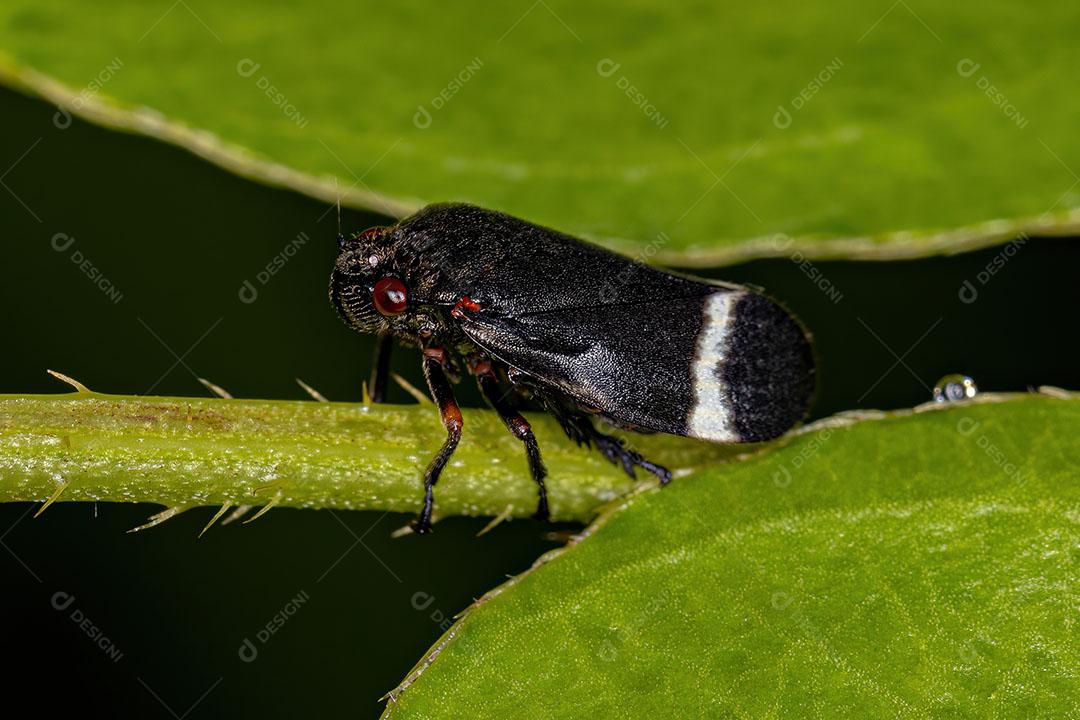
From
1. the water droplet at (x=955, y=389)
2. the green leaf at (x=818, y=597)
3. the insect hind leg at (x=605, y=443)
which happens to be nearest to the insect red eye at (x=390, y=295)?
the insect hind leg at (x=605, y=443)

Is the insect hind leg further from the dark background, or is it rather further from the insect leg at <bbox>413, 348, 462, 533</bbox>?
the dark background

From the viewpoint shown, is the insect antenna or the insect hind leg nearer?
the insect hind leg

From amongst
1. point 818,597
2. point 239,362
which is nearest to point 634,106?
point 818,597

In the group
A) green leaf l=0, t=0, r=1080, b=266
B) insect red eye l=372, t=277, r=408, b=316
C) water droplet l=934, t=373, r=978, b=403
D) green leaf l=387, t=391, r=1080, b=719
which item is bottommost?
green leaf l=387, t=391, r=1080, b=719

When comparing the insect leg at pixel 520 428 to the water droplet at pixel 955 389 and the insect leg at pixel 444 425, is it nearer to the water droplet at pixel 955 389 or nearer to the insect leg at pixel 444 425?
the insect leg at pixel 444 425

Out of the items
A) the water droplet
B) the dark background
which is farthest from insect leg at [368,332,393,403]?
the water droplet

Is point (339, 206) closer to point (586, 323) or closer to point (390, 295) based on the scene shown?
point (390, 295)

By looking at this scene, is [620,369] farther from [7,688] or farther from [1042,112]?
[7,688]

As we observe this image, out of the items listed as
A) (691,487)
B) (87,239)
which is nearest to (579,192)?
(691,487)
